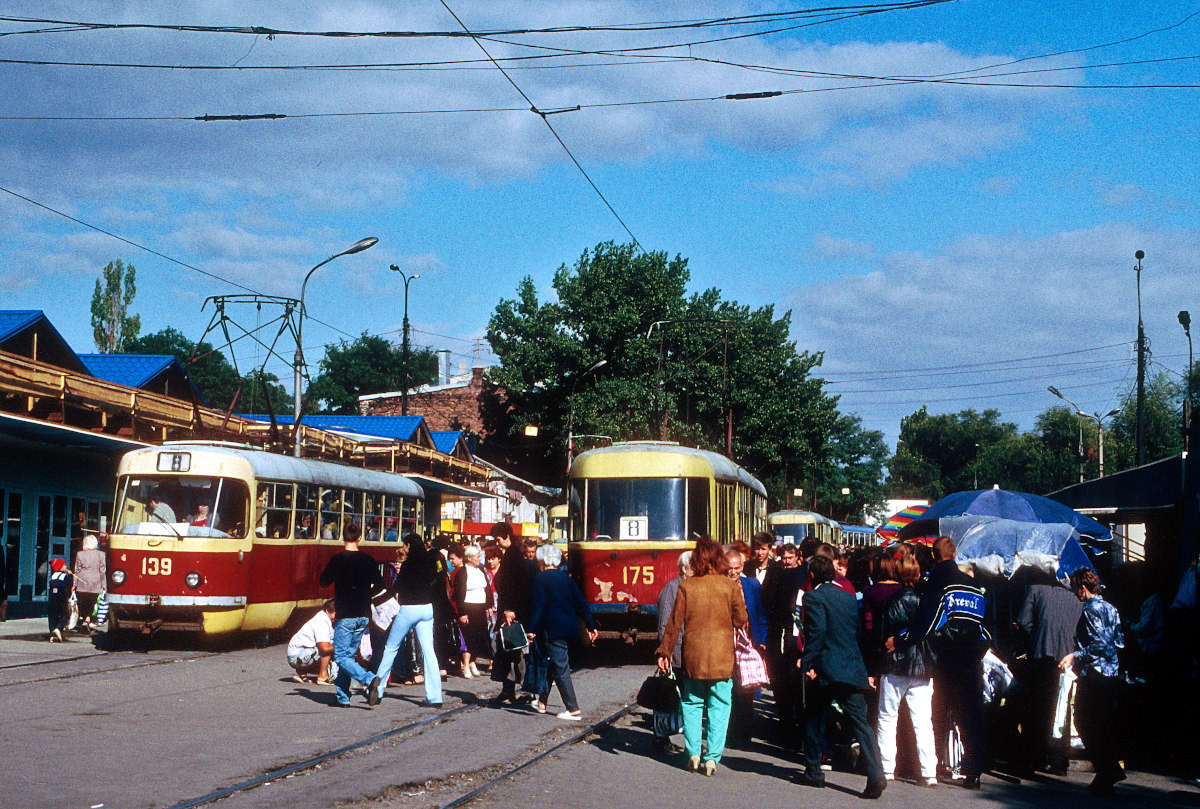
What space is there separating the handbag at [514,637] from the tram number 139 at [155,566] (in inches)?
290

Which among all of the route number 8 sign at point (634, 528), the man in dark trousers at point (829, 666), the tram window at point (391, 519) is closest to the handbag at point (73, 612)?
the tram window at point (391, 519)

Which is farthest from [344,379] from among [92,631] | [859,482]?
[92,631]

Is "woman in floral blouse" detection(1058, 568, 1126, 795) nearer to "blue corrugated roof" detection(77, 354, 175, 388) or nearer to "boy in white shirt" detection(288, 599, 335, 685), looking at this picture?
"boy in white shirt" detection(288, 599, 335, 685)

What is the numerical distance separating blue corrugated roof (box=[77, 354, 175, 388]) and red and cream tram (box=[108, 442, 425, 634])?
1585 centimetres

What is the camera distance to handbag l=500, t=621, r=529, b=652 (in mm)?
11656

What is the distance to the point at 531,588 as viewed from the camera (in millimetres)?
11734

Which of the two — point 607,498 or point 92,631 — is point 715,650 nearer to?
point 607,498

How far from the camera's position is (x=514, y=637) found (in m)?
11.7

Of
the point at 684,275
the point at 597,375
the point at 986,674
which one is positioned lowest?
the point at 986,674

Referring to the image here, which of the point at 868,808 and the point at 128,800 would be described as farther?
the point at 868,808

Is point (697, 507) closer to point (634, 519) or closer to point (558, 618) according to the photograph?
point (634, 519)

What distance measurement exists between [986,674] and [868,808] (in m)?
2.35

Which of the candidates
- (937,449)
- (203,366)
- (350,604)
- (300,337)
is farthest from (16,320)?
(937,449)

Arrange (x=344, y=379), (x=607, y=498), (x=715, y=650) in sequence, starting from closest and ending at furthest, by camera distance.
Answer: (x=715, y=650), (x=607, y=498), (x=344, y=379)
